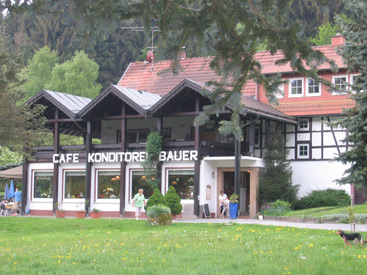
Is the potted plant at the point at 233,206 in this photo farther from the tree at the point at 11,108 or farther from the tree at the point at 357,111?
the tree at the point at 11,108

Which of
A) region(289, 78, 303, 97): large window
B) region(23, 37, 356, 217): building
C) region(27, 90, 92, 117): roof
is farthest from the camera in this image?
region(289, 78, 303, 97): large window

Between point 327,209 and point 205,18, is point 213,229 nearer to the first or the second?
point 327,209

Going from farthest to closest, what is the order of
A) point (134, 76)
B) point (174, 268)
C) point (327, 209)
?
point (134, 76) < point (327, 209) < point (174, 268)

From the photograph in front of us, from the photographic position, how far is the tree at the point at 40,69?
64.2 m

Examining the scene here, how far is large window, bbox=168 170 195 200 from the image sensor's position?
102 feet

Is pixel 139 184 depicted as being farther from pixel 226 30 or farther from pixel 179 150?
pixel 226 30

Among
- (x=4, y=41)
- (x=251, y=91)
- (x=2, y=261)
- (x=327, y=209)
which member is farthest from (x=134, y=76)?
(x=2, y=261)

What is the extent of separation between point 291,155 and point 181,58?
26.4 metres

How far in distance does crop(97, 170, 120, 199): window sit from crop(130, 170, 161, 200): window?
949 mm

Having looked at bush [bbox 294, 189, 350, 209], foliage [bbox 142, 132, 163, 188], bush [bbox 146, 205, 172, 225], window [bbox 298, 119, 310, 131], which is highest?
window [bbox 298, 119, 310, 131]

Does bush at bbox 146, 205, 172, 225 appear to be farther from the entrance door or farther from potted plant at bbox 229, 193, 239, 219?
the entrance door

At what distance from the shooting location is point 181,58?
813cm

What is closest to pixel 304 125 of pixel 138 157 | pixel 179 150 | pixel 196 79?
pixel 196 79

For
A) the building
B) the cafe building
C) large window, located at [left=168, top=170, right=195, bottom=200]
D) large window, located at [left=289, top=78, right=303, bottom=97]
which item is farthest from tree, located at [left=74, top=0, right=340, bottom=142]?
large window, located at [left=289, top=78, right=303, bottom=97]
